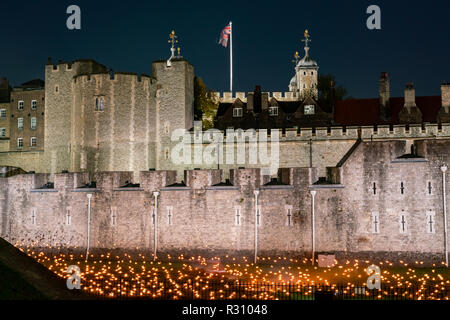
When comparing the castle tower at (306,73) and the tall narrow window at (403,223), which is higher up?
the castle tower at (306,73)

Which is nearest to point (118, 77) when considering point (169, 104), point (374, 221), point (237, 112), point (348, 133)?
point (169, 104)

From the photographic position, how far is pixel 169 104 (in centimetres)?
4891

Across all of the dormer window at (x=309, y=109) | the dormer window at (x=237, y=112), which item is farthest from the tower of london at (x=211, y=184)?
the dormer window at (x=237, y=112)

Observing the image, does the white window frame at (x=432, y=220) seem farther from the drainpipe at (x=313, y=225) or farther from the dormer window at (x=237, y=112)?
the dormer window at (x=237, y=112)

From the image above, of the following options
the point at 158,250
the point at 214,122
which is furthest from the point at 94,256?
the point at 214,122

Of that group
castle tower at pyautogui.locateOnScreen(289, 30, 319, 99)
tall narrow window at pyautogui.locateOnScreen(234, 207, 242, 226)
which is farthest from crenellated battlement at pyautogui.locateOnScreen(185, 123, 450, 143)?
castle tower at pyautogui.locateOnScreen(289, 30, 319, 99)

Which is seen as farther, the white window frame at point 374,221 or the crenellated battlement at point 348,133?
the crenellated battlement at point 348,133

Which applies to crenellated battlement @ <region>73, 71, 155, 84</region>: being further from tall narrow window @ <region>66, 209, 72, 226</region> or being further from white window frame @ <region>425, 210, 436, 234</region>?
white window frame @ <region>425, 210, 436, 234</region>

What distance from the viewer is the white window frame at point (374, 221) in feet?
91.2

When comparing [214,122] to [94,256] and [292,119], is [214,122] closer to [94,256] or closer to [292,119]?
[292,119]

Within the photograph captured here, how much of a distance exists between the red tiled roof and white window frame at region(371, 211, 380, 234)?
76.8ft

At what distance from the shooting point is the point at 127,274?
2625cm

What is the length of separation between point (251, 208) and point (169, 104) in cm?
2176

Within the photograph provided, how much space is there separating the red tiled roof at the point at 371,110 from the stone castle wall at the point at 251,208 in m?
22.8
